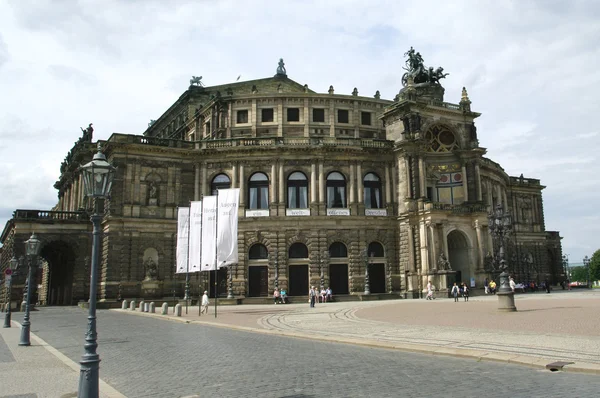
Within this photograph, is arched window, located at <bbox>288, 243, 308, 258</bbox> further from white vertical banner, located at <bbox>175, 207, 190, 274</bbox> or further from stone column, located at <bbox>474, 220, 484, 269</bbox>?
stone column, located at <bbox>474, 220, 484, 269</bbox>

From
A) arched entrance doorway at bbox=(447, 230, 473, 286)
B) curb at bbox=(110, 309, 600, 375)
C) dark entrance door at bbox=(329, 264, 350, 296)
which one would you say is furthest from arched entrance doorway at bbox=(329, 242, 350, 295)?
curb at bbox=(110, 309, 600, 375)

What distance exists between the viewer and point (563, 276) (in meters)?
77.4

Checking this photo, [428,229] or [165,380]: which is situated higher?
[428,229]

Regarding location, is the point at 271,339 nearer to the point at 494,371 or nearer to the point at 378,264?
the point at 494,371

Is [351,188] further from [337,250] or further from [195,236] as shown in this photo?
[195,236]

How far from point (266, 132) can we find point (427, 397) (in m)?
49.1

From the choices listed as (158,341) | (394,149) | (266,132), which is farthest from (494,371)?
(266,132)

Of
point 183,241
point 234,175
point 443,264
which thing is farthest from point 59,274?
point 443,264

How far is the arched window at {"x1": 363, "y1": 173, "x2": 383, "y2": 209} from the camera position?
52.1 metres

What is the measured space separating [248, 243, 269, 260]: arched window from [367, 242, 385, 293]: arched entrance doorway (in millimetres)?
10066

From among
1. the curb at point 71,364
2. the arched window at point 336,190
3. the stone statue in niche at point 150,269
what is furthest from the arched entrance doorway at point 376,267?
the curb at point 71,364

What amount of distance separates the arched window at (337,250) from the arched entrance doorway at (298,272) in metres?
2.51

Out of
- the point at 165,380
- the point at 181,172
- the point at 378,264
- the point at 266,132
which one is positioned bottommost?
the point at 165,380

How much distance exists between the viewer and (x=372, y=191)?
5241 centimetres
